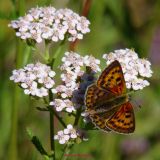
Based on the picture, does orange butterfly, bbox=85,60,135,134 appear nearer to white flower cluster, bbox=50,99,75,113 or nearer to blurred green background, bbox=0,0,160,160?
white flower cluster, bbox=50,99,75,113

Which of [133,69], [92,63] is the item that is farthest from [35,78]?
[133,69]

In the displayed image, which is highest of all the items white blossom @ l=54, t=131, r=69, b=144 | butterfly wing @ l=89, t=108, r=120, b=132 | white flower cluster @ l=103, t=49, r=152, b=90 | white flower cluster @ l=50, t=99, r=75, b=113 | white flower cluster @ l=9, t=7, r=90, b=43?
white flower cluster @ l=9, t=7, r=90, b=43

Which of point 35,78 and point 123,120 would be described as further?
point 35,78

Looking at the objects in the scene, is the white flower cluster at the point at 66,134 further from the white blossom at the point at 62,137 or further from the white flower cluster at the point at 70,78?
the white flower cluster at the point at 70,78

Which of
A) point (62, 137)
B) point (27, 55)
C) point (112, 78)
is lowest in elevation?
point (62, 137)

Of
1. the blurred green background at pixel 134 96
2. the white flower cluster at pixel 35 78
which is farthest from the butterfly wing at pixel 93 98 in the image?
the blurred green background at pixel 134 96

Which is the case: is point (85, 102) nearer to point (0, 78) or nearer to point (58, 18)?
point (58, 18)

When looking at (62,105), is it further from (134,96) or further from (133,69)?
(134,96)

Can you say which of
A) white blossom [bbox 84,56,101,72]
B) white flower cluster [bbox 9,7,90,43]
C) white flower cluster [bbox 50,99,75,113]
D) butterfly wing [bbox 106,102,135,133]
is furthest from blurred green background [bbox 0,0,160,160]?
butterfly wing [bbox 106,102,135,133]
